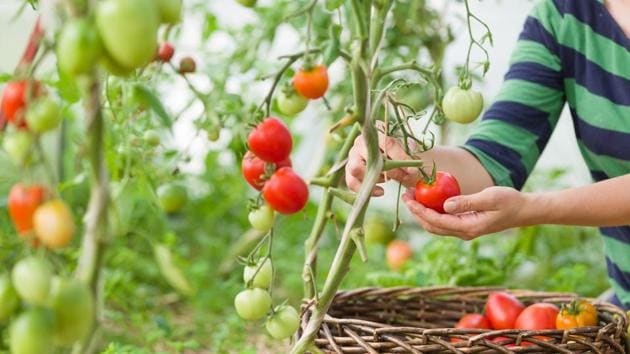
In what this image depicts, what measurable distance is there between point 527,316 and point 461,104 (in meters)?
0.46

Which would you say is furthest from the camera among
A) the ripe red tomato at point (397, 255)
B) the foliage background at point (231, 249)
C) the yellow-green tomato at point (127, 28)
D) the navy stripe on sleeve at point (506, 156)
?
the ripe red tomato at point (397, 255)

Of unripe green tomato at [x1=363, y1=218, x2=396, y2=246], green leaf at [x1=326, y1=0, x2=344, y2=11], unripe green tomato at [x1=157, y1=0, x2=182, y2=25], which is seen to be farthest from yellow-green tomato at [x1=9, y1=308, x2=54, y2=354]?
unripe green tomato at [x1=363, y1=218, x2=396, y2=246]

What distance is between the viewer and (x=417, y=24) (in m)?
2.36

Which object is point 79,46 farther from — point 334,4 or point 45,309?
point 334,4

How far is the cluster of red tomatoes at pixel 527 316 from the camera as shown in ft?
4.89

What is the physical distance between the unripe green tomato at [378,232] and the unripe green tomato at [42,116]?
2.23 m

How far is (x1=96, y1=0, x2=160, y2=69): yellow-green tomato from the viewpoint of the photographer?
665 millimetres

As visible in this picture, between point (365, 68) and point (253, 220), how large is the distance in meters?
0.26

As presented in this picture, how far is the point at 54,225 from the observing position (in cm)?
69

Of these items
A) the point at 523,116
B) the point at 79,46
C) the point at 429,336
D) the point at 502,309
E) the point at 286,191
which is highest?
the point at 79,46

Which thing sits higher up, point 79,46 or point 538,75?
point 79,46

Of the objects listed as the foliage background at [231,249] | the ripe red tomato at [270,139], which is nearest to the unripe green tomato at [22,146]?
the ripe red tomato at [270,139]

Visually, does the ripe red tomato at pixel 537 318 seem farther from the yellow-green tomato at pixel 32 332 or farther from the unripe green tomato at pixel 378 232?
the unripe green tomato at pixel 378 232

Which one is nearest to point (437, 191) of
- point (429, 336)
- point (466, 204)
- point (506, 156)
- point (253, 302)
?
point (466, 204)
